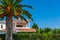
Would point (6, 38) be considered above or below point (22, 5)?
below

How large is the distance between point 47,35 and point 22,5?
910 centimetres

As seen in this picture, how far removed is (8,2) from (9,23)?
11.8 feet

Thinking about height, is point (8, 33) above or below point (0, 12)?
below

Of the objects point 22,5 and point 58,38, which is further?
point 58,38

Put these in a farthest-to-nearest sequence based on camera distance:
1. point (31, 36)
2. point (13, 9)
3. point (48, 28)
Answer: point (48, 28) < point (31, 36) < point (13, 9)

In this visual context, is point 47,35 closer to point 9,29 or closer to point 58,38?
point 58,38

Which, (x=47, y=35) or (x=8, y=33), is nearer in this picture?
(x=8, y=33)

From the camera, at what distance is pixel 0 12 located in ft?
136

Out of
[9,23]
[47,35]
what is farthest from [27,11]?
[47,35]

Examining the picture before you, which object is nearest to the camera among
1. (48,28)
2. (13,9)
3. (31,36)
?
(13,9)

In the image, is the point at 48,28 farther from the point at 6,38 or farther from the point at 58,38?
the point at 6,38

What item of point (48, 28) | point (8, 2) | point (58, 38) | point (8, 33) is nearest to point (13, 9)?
point (8, 2)

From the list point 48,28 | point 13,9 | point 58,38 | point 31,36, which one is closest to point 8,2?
point 13,9

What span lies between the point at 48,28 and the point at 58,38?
855 cm
